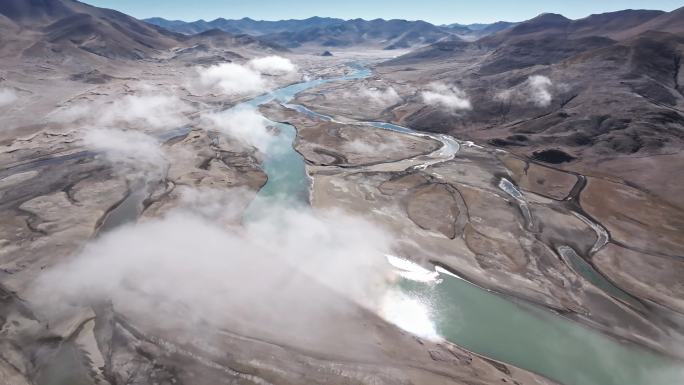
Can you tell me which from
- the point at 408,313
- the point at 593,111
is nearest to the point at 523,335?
the point at 408,313

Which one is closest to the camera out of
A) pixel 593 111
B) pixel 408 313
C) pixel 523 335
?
pixel 523 335

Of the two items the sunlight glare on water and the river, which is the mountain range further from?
the sunlight glare on water

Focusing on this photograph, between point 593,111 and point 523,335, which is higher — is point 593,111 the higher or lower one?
the higher one

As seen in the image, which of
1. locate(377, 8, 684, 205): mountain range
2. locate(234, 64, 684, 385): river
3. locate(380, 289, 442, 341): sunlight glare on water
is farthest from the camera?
locate(377, 8, 684, 205): mountain range

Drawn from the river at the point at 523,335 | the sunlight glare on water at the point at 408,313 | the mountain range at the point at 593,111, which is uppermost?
the mountain range at the point at 593,111

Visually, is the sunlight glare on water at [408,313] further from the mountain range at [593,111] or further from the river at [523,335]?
the mountain range at [593,111]

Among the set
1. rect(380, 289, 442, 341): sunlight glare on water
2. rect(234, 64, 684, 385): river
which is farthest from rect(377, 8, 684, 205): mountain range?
rect(380, 289, 442, 341): sunlight glare on water

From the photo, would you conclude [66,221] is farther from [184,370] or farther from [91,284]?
[184,370]

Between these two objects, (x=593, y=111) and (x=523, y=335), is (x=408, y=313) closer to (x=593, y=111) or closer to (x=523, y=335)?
(x=523, y=335)

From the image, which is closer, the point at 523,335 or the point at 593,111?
the point at 523,335

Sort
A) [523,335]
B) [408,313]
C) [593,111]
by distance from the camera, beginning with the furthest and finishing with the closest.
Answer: [593,111], [408,313], [523,335]

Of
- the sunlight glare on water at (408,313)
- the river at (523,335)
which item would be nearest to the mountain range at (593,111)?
the river at (523,335)

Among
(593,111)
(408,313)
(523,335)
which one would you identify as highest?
(593,111)
